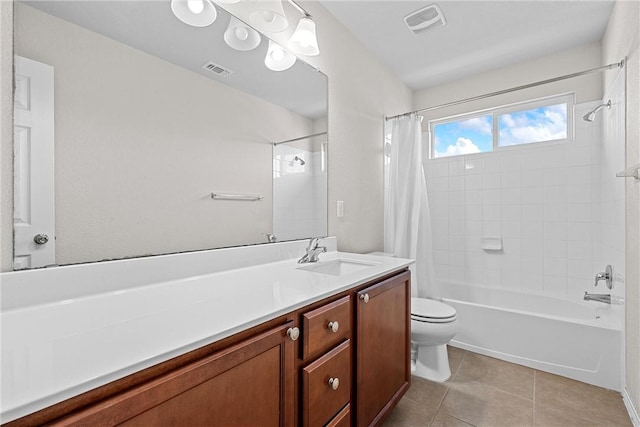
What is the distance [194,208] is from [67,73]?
0.57 m

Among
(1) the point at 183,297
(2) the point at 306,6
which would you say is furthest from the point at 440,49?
(1) the point at 183,297

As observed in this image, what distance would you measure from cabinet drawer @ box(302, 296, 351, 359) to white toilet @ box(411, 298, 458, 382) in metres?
0.98

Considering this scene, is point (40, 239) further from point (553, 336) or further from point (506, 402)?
point (553, 336)

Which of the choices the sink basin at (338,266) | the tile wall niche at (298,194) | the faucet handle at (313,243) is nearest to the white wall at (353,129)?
the tile wall niche at (298,194)

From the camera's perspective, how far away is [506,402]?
1684 millimetres

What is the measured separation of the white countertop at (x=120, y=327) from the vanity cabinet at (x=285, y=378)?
0.04 m

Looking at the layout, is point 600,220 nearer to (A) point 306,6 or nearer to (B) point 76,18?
(A) point 306,6

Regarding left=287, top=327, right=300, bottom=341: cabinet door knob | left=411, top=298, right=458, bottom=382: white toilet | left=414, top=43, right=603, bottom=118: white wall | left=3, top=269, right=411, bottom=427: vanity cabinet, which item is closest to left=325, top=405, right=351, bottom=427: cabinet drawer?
left=3, top=269, right=411, bottom=427: vanity cabinet

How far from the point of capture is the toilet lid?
1891 millimetres

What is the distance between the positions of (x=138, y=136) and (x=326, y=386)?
42.1 inches

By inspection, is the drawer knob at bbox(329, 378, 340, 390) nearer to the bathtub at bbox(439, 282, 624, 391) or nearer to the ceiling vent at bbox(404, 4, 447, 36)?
the bathtub at bbox(439, 282, 624, 391)

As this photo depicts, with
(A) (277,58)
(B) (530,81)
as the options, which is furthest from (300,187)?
(B) (530,81)

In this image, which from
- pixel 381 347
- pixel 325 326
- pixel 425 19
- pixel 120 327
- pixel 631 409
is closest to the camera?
pixel 120 327

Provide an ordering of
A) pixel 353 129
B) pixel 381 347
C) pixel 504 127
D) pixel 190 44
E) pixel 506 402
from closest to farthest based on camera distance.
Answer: pixel 190 44 → pixel 381 347 → pixel 506 402 → pixel 353 129 → pixel 504 127
